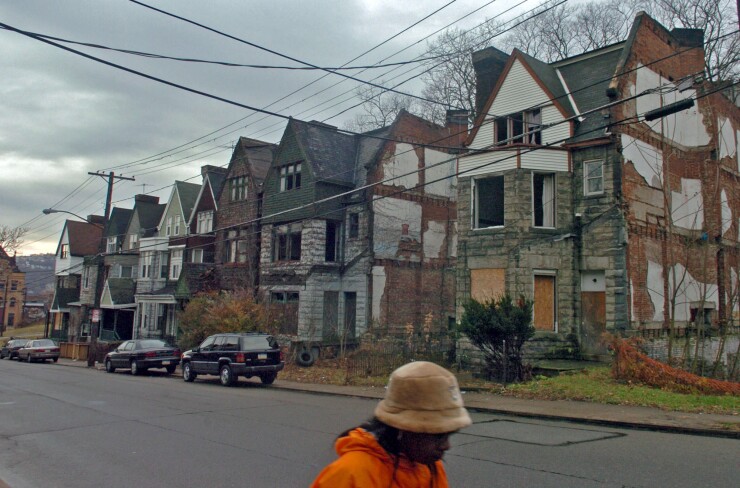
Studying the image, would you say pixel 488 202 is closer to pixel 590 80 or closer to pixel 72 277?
pixel 590 80

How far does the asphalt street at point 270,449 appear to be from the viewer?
7.92m

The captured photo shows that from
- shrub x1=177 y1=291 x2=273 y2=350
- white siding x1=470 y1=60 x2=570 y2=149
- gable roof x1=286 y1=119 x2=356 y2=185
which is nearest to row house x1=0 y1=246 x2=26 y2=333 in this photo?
shrub x1=177 y1=291 x2=273 y2=350

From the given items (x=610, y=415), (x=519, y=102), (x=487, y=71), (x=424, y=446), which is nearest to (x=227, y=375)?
(x=610, y=415)

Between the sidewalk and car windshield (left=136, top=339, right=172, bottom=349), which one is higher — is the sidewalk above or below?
below

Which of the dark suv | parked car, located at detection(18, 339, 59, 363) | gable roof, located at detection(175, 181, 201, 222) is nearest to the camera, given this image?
the dark suv

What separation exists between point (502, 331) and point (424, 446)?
Answer: 50.4 ft

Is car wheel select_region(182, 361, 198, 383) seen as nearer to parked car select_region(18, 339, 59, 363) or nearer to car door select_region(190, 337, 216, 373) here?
car door select_region(190, 337, 216, 373)

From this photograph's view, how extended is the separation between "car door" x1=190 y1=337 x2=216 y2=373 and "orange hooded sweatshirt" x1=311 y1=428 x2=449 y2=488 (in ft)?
68.3

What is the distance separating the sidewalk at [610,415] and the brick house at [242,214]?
2116 centimetres

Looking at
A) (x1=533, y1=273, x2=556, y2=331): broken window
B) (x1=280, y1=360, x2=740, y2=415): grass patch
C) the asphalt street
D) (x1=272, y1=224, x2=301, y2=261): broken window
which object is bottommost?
the asphalt street

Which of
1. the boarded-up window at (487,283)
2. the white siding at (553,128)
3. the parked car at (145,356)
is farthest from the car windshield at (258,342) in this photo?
the white siding at (553,128)

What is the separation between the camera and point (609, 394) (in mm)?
14984

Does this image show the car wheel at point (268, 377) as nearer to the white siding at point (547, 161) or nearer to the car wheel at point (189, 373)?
the car wheel at point (189, 373)

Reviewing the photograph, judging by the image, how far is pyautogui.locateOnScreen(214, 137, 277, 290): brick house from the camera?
1451 inches
